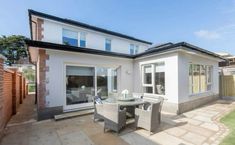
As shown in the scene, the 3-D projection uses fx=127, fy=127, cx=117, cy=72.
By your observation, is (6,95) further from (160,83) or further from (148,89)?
(160,83)

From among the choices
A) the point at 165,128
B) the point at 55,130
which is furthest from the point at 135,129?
the point at 55,130

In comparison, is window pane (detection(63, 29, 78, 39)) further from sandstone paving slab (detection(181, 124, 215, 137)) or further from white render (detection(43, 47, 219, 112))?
sandstone paving slab (detection(181, 124, 215, 137))

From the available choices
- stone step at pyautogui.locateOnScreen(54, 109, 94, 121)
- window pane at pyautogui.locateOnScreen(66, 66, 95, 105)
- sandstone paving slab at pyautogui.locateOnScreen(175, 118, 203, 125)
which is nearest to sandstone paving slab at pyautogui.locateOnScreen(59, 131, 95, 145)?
stone step at pyautogui.locateOnScreen(54, 109, 94, 121)

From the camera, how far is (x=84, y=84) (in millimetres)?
8375

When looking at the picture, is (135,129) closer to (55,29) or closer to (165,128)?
(165,128)

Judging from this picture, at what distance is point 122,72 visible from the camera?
32.9 ft

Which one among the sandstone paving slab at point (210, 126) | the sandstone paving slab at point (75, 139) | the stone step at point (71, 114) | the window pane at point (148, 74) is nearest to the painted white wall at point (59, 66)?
the stone step at point (71, 114)

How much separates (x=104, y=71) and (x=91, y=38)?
16.0 ft

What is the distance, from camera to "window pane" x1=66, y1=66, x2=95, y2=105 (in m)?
7.75

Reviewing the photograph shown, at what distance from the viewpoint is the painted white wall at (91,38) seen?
1024cm

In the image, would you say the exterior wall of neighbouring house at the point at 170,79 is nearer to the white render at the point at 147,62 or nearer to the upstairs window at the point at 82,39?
the white render at the point at 147,62

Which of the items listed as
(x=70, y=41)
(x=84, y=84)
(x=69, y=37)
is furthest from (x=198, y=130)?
(x=69, y=37)

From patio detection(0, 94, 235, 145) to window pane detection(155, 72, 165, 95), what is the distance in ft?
8.03

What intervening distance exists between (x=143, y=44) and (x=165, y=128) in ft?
43.4
